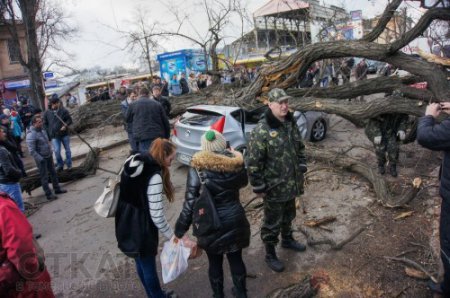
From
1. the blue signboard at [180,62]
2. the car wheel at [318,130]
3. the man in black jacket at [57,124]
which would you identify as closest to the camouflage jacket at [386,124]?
the car wheel at [318,130]

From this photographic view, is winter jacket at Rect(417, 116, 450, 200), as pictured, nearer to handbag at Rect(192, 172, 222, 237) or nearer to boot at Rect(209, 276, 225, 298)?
handbag at Rect(192, 172, 222, 237)

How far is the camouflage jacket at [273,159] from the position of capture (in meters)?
3.52

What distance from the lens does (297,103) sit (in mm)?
7211

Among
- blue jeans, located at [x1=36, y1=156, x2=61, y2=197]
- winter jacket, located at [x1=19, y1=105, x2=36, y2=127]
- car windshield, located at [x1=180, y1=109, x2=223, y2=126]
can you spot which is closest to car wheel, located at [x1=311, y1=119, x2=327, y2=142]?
car windshield, located at [x1=180, y1=109, x2=223, y2=126]

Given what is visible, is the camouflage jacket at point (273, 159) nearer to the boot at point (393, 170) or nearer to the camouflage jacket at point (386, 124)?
the camouflage jacket at point (386, 124)

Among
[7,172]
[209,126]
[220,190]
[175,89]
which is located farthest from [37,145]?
[175,89]

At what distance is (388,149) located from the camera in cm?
625

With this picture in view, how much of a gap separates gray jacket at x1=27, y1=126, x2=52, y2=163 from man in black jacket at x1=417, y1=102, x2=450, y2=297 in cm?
663

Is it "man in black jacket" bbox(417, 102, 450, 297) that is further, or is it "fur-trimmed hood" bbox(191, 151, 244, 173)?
"fur-trimmed hood" bbox(191, 151, 244, 173)

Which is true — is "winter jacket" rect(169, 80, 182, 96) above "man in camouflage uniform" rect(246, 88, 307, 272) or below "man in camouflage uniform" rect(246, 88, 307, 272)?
above

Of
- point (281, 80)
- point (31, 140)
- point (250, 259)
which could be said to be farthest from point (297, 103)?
point (31, 140)

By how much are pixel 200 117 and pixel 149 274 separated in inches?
174

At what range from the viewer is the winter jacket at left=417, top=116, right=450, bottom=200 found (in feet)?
8.38

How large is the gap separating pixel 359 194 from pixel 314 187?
0.76 meters
